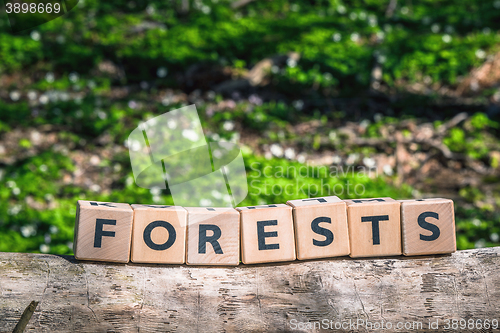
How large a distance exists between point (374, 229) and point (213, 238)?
0.62 meters

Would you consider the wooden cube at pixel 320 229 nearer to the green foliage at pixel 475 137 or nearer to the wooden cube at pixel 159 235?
the wooden cube at pixel 159 235

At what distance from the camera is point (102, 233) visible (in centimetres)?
143

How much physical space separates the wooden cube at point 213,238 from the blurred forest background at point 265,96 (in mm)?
1228

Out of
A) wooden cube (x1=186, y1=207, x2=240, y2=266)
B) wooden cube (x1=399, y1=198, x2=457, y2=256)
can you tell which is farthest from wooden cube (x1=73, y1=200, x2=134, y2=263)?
wooden cube (x1=399, y1=198, x2=457, y2=256)

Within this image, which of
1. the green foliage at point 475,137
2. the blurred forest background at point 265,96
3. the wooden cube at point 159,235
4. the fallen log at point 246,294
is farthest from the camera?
the green foliage at point 475,137

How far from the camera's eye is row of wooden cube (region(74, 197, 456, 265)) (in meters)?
1.44

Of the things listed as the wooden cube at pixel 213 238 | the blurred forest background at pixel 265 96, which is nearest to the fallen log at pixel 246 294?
the wooden cube at pixel 213 238

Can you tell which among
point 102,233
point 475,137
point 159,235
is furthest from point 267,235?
point 475,137

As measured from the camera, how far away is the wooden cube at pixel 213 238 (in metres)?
1.46

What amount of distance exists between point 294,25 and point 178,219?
417 centimetres

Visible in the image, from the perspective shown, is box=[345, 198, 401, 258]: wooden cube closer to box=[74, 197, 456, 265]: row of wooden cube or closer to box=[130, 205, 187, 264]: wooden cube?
box=[74, 197, 456, 265]: row of wooden cube

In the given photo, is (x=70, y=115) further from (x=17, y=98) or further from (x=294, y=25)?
(x=294, y=25)

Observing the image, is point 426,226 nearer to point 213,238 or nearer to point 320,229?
point 320,229

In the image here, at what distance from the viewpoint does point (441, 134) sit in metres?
3.63
